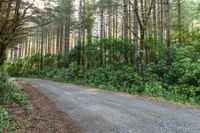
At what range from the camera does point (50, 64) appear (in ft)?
148

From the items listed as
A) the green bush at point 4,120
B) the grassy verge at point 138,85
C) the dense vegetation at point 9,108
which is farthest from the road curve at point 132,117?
the grassy verge at point 138,85

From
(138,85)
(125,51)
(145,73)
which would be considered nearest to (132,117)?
(138,85)

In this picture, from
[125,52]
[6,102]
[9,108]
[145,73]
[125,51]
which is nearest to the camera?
[9,108]

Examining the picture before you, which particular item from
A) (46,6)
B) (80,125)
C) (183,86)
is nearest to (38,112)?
(80,125)

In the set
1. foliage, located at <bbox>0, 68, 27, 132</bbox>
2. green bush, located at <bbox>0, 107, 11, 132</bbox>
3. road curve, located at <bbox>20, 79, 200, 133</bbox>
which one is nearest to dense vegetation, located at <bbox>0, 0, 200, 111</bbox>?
foliage, located at <bbox>0, 68, 27, 132</bbox>

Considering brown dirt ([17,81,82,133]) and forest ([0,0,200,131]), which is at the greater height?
forest ([0,0,200,131])

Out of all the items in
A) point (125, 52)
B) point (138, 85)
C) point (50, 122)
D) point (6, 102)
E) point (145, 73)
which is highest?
point (125, 52)

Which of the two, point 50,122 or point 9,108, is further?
point 9,108

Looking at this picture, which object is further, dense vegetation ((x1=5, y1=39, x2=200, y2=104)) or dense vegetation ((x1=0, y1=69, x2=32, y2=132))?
dense vegetation ((x1=5, y1=39, x2=200, y2=104))

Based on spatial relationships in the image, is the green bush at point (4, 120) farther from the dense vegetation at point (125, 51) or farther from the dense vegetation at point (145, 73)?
the dense vegetation at point (145, 73)

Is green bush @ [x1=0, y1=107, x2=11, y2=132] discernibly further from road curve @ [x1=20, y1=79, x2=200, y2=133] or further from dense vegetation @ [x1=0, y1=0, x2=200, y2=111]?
dense vegetation @ [x1=0, y1=0, x2=200, y2=111]

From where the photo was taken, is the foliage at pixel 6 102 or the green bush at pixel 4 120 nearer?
the green bush at pixel 4 120

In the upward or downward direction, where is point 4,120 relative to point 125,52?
downward

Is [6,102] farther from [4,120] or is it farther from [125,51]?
[125,51]
